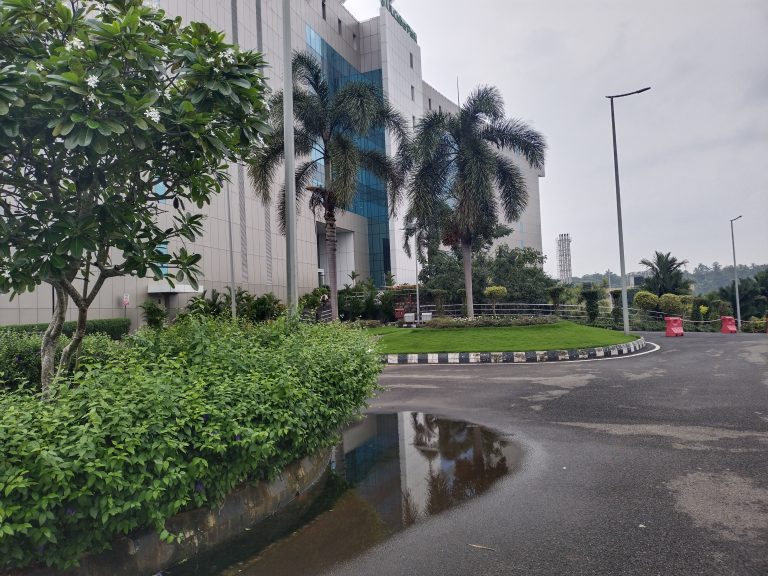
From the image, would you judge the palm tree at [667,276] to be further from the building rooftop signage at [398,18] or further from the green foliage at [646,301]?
the building rooftop signage at [398,18]

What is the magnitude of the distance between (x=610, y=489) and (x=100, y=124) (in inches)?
207

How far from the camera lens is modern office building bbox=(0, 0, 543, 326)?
27.9 meters

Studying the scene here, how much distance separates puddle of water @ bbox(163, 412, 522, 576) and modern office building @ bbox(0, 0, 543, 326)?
444 inches

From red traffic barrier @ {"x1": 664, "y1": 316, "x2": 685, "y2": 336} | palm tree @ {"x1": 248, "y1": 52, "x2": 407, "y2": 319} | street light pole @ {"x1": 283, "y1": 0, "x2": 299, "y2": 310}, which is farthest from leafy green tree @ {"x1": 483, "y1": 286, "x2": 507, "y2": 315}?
street light pole @ {"x1": 283, "y1": 0, "x2": 299, "y2": 310}

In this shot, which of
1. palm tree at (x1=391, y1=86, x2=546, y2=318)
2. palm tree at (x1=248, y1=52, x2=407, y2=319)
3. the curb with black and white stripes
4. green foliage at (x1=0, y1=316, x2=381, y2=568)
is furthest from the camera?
palm tree at (x1=391, y1=86, x2=546, y2=318)

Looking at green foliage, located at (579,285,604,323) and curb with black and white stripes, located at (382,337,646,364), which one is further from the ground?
green foliage, located at (579,285,604,323)

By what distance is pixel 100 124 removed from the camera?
3.83m

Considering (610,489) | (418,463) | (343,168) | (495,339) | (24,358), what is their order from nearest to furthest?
1. (610,489)
2. (418,463)
3. (24,358)
4. (495,339)
5. (343,168)

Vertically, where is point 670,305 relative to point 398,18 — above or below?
below

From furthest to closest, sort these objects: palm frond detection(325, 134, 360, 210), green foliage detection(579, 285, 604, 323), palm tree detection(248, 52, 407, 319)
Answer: green foliage detection(579, 285, 604, 323), palm tree detection(248, 52, 407, 319), palm frond detection(325, 134, 360, 210)

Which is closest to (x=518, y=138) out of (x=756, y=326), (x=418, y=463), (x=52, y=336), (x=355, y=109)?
(x=355, y=109)

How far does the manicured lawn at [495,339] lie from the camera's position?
54.6 ft

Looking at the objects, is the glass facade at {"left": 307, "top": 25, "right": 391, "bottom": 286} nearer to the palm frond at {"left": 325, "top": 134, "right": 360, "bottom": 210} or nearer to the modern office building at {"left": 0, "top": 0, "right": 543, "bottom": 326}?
the modern office building at {"left": 0, "top": 0, "right": 543, "bottom": 326}

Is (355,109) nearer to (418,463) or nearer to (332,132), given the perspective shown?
(332,132)
